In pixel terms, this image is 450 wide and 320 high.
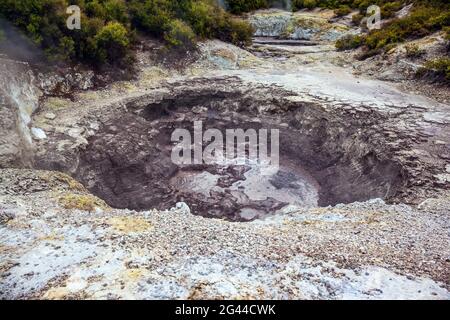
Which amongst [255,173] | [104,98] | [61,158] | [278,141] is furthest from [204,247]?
[104,98]

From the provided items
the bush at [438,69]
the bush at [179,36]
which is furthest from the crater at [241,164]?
the bush at [438,69]

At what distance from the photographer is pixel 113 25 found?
19.7 m

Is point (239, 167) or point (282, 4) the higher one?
point (282, 4)

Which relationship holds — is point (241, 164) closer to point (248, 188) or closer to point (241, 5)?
point (248, 188)

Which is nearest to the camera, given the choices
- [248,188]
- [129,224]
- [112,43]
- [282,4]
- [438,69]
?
[129,224]

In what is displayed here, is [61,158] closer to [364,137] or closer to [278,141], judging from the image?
[278,141]

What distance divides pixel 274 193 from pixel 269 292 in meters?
9.17

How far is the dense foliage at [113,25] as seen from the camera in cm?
1719

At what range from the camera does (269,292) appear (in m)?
6.57

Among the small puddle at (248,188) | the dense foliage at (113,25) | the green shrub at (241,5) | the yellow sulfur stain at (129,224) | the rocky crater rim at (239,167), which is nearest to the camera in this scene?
the yellow sulfur stain at (129,224)

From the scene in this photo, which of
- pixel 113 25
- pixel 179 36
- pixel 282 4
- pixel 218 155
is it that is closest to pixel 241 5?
pixel 282 4

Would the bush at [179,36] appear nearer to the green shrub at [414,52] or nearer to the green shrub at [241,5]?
the green shrub at [414,52]

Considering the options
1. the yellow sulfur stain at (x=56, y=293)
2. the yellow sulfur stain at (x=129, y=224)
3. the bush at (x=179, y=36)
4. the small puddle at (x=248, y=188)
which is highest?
the bush at (x=179, y=36)

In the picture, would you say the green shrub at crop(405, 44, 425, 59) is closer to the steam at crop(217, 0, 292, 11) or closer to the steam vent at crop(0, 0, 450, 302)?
the steam vent at crop(0, 0, 450, 302)
